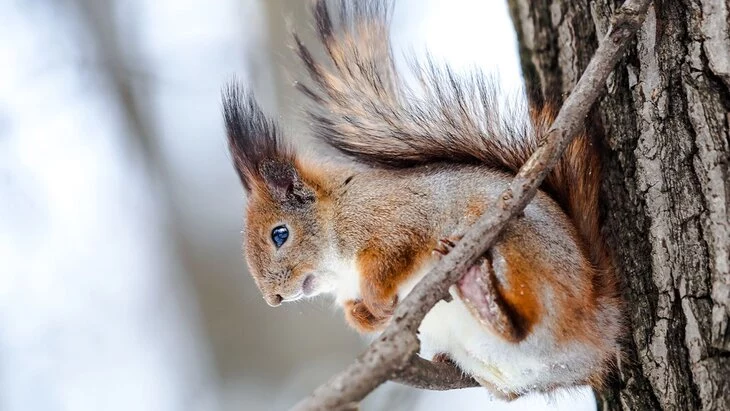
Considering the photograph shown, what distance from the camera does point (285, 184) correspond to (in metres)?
1.74

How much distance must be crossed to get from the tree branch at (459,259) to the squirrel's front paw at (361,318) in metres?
0.28

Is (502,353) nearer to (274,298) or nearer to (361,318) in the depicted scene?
(361,318)

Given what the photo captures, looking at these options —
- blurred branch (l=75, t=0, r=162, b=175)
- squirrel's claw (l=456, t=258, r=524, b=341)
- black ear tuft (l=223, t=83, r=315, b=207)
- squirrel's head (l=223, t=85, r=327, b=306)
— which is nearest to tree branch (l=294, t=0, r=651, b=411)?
squirrel's claw (l=456, t=258, r=524, b=341)

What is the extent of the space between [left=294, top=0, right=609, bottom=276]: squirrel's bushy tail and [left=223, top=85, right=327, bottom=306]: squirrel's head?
142 millimetres

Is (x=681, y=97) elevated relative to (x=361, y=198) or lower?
elevated

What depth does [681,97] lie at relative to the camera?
52.5 inches

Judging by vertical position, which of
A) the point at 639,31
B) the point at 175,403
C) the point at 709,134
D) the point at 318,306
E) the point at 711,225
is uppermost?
the point at 639,31

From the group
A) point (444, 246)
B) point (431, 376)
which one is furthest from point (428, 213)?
point (431, 376)

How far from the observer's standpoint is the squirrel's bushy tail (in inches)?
57.8

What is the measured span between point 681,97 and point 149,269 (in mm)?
2053

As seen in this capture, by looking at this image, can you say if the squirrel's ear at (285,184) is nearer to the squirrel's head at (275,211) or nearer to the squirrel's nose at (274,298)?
the squirrel's head at (275,211)

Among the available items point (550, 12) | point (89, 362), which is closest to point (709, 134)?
point (550, 12)

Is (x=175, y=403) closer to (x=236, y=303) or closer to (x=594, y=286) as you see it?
(x=236, y=303)

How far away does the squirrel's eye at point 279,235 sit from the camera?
1.72 m
